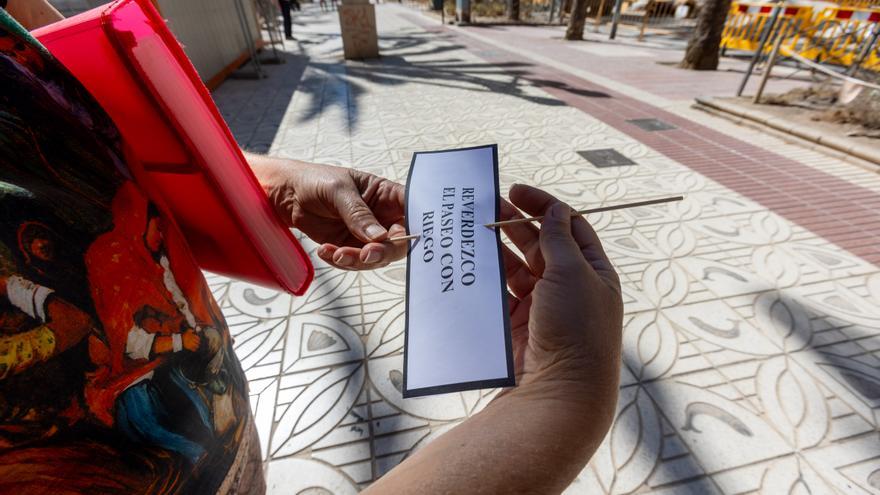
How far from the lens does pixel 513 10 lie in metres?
12.8

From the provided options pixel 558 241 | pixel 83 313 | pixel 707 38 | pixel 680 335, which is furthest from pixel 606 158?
pixel 707 38

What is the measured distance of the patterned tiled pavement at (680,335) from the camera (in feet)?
3.80

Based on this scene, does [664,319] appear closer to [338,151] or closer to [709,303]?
[709,303]

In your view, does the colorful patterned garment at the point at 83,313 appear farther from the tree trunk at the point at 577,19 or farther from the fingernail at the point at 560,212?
the tree trunk at the point at 577,19

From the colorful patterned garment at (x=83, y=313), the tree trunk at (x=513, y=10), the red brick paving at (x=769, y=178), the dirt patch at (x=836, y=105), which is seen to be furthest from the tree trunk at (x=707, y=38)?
the tree trunk at (x=513, y=10)

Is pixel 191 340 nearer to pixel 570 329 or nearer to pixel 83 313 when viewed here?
pixel 83 313

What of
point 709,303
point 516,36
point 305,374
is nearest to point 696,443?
point 709,303

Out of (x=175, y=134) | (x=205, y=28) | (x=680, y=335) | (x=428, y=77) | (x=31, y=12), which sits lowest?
(x=680, y=335)

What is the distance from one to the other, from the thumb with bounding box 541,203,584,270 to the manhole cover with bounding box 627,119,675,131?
3.67 meters

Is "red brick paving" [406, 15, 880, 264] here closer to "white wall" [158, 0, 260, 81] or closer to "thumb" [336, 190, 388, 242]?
"thumb" [336, 190, 388, 242]

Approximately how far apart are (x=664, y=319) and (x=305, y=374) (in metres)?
1.53

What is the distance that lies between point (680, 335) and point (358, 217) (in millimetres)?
1439

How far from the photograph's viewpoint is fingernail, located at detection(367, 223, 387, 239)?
841 mm

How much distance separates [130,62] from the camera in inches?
19.7
